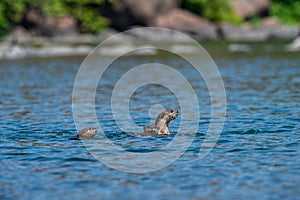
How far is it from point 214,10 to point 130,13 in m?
10.1

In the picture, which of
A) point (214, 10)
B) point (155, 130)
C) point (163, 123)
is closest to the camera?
point (155, 130)

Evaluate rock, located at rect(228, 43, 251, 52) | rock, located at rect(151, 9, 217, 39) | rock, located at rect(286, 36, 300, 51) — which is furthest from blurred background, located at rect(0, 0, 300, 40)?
rock, located at rect(286, 36, 300, 51)

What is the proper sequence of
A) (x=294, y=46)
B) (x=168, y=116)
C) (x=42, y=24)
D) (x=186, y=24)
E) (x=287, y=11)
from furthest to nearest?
(x=287, y=11) < (x=186, y=24) < (x=42, y=24) < (x=294, y=46) < (x=168, y=116)

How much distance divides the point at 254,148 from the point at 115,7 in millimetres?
53469

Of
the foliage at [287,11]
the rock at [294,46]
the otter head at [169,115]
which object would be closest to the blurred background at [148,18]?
Answer: the foliage at [287,11]

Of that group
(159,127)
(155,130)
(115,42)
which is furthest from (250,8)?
(155,130)

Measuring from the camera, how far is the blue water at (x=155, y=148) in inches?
524

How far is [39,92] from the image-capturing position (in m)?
30.8

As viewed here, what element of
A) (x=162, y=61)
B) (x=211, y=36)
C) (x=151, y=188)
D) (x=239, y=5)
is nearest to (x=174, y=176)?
(x=151, y=188)

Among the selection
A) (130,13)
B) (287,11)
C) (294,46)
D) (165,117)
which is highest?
(287,11)

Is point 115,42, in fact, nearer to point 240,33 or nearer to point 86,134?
point 240,33

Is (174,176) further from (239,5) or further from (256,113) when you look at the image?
(239,5)

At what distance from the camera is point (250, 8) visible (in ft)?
247

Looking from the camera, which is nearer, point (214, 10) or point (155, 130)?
point (155, 130)
